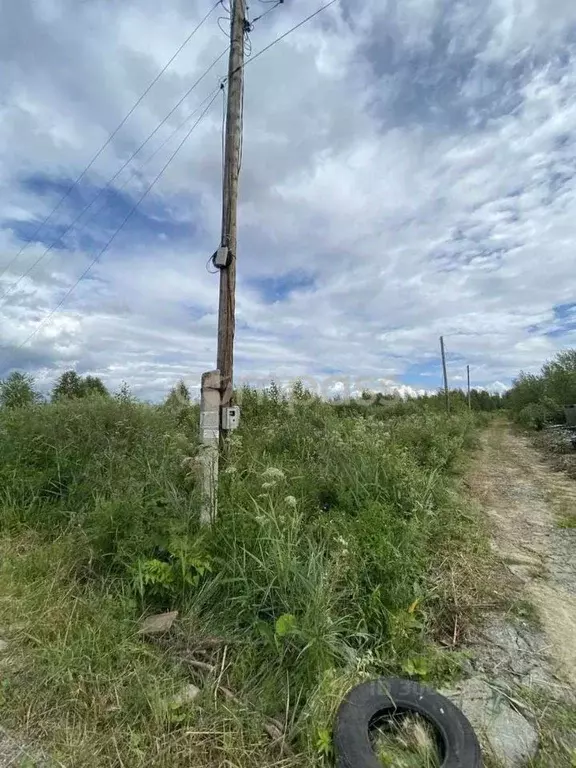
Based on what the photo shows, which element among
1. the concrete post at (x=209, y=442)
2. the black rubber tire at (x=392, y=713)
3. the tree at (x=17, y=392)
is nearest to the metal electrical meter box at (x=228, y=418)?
the concrete post at (x=209, y=442)

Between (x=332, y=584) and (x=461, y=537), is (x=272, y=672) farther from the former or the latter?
(x=461, y=537)

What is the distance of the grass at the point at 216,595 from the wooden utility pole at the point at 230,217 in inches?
37.9

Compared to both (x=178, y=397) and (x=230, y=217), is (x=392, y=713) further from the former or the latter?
(x=178, y=397)

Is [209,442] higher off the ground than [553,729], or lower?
higher

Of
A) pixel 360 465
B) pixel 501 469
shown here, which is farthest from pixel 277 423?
pixel 501 469

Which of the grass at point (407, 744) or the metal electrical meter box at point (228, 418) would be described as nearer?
the grass at point (407, 744)

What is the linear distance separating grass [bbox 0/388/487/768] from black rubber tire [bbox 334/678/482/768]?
97 millimetres

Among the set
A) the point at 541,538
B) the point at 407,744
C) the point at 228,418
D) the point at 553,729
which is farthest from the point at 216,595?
the point at 541,538

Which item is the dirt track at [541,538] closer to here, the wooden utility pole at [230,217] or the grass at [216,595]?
the grass at [216,595]

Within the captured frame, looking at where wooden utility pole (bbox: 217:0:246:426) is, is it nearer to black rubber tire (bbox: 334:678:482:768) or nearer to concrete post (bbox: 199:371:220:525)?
concrete post (bbox: 199:371:220:525)

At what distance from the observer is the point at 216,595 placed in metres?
2.73

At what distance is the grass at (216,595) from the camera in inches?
76.3

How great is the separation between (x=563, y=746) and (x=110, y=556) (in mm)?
2829

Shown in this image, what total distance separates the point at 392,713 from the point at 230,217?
4.07 meters
